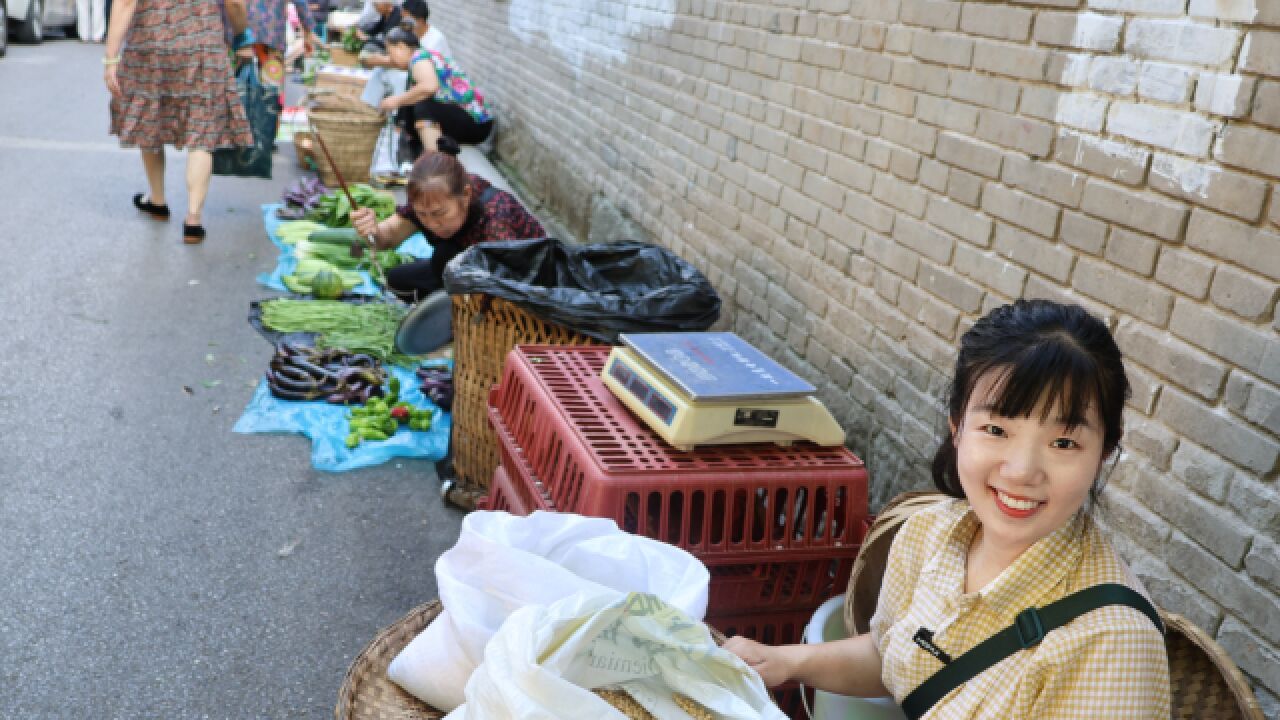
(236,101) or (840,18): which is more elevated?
(840,18)

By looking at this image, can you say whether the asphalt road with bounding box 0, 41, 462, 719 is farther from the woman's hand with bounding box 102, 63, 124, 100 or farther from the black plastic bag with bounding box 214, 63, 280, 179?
the black plastic bag with bounding box 214, 63, 280, 179

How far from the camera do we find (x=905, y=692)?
75.9 inches

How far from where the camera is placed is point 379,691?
1935 mm

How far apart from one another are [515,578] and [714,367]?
1120 mm

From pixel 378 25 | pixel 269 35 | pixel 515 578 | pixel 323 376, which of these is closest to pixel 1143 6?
pixel 515 578

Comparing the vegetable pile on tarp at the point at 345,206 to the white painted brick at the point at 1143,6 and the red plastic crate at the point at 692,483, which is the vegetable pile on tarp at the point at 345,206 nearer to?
the red plastic crate at the point at 692,483

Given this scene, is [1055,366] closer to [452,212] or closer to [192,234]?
[452,212]

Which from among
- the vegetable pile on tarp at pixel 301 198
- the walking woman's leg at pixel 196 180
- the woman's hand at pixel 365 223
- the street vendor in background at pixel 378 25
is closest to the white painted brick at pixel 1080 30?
the woman's hand at pixel 365 223

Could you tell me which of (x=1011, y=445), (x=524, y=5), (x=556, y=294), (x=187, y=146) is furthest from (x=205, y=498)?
(x=524, y=5)

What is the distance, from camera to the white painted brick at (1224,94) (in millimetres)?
2123

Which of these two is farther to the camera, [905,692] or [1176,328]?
[1176,328]

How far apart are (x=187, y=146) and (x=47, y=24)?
12.1 m

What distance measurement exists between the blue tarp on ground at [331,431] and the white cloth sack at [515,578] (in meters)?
2.40

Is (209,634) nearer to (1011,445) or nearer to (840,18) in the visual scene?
(1011,445)
